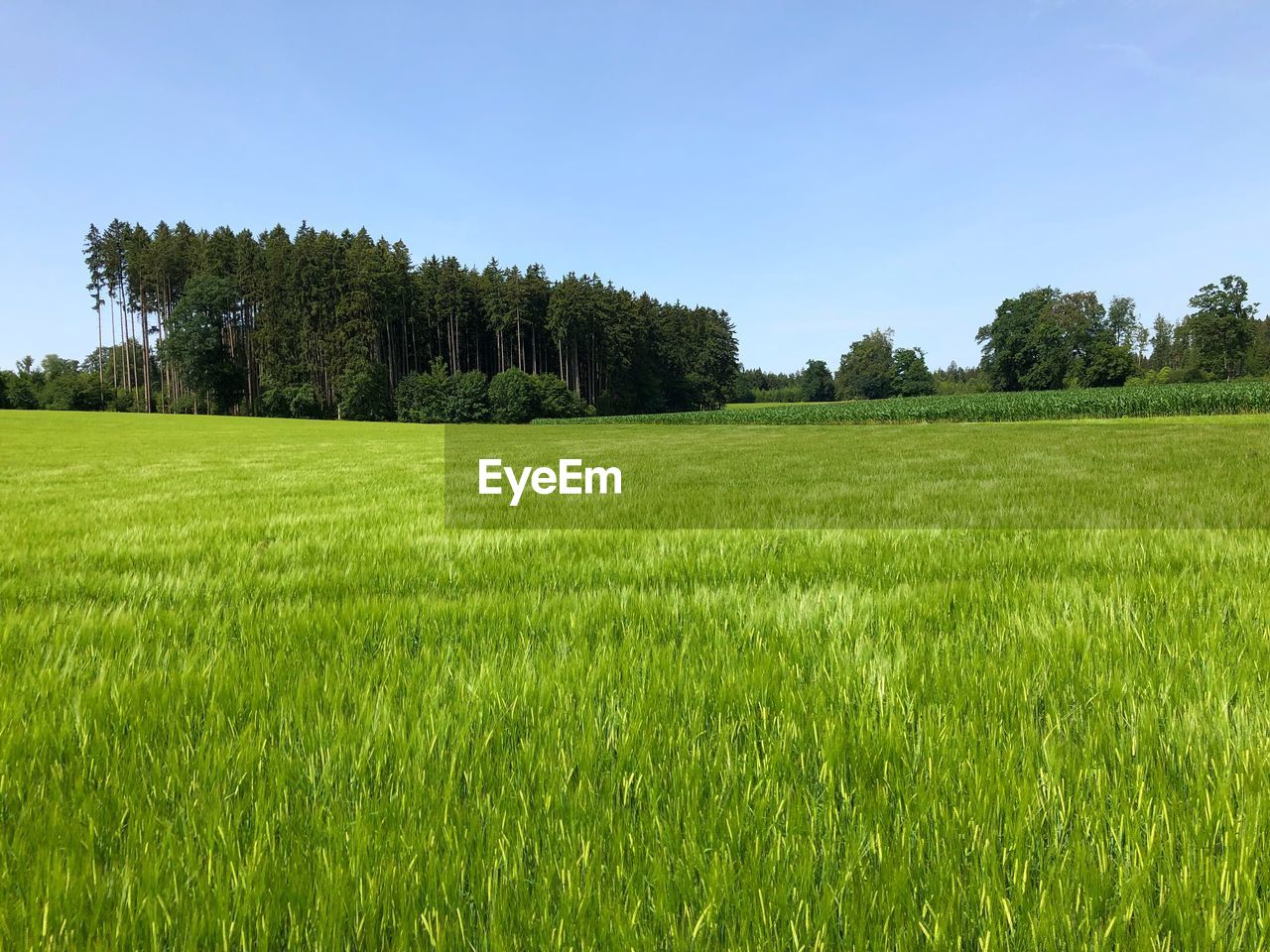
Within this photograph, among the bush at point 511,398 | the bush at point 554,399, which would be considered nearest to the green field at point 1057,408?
the bush at point 554,399

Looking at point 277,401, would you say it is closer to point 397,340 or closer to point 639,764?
point 397,340

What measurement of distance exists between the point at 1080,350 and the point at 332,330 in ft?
370

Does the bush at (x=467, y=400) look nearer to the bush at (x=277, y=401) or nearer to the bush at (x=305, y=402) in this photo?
the bush at (x=305, y=402)

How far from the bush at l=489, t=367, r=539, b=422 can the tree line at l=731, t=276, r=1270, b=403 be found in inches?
2449

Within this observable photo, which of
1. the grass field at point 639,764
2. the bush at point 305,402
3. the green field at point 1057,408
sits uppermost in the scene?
the bush at point 305,402

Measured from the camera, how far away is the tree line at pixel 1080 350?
301ft

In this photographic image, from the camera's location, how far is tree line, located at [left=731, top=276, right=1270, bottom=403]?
91.7 metres

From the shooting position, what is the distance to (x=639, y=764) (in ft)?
5.63

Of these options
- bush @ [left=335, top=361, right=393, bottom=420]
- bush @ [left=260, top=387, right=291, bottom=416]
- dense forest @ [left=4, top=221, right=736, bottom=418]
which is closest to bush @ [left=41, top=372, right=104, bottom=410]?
dense forest @ [left=4, top=221, right=736, bottom=418]

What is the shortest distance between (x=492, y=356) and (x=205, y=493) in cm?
7859

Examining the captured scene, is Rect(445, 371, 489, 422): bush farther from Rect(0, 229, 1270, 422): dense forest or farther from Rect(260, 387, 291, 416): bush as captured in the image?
Rect(260, 387, 291, 416): bush

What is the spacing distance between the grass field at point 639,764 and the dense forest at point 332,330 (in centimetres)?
6619

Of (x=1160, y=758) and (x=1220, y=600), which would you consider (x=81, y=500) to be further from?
(x=1220, y=600)

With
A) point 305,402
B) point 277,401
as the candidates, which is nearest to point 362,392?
point 305,402
